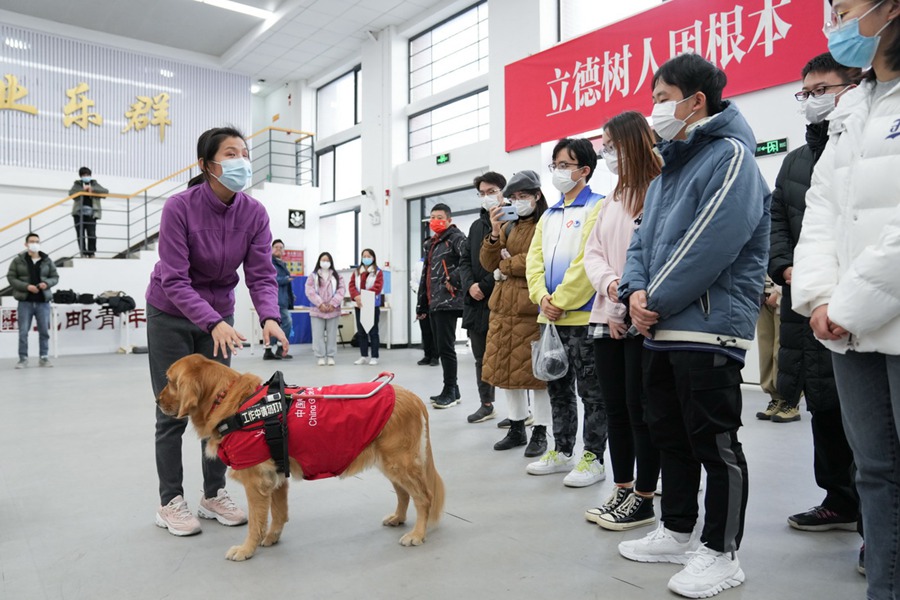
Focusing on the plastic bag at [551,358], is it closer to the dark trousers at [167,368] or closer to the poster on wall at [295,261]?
the dark trousers at [167,368]

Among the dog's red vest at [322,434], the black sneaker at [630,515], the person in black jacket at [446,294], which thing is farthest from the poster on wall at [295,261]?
the black sneaker at [630,515]

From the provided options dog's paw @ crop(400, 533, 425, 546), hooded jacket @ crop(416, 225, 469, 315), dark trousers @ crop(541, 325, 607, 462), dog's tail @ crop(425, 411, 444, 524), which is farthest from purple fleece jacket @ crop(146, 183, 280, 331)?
hooded jacket @ crop(416, 225, 469, 315)

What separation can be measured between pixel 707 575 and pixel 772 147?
497 cm

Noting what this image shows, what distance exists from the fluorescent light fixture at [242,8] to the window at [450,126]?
3195mm

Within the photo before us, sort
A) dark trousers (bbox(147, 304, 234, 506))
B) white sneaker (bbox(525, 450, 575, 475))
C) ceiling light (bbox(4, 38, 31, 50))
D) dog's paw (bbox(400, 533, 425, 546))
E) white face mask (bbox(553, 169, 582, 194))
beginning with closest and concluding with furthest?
dog's paw (bbox(400, 533, 425, 546))
dark trousers (bbox(147, 304, 234, 506))
white face mask (bbox(553, 169, 582, 194))
white sneaker (bbox(525, 450, 575, 475))
ceiling light (bbox(4, 38, 31, 50))

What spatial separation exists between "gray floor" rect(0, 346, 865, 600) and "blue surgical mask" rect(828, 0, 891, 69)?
1404mm

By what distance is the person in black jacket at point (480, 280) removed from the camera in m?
3.90

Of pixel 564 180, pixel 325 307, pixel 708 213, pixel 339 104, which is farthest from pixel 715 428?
pixel 339 104

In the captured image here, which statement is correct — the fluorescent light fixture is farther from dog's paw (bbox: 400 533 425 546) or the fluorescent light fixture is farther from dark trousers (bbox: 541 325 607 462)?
dog's paw (bbox: 400 533 425 546)

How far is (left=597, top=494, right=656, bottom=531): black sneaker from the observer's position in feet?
7.47

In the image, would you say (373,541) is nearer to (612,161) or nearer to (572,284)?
(572,284)

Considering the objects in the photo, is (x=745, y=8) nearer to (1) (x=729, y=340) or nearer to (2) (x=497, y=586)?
(1) (x=729, y=340)

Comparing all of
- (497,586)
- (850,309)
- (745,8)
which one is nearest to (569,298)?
(497,586)

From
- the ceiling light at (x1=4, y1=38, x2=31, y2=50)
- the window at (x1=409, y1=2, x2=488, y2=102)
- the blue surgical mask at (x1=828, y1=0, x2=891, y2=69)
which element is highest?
the ceiling light at (x1=4, y1=38, x2=31, y2=50)
